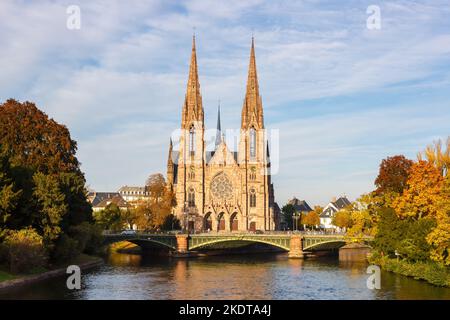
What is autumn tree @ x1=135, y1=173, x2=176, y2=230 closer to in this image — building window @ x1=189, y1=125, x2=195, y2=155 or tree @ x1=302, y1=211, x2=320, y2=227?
building window @ x1=189, y1=125, x2=195, y2=155

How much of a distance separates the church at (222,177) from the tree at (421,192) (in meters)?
68.6

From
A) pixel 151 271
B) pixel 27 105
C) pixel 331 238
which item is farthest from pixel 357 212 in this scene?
pixel 27 105

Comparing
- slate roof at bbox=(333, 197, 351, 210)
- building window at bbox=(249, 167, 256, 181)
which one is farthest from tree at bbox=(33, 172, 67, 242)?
slate roof at bbox=(333, 197, 351, 210)

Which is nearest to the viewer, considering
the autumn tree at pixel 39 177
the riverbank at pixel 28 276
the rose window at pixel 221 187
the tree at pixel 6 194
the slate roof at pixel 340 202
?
the riverbank at pixel 28 276

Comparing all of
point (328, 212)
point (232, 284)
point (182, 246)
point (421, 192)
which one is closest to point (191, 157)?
point (182, 246)

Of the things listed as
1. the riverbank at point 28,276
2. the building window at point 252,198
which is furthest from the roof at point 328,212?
the riverbank at point 28,276

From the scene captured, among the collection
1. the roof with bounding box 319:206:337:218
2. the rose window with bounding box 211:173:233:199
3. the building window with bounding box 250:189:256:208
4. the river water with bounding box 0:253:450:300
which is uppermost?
the rose window with bounding box 211:173:233:199

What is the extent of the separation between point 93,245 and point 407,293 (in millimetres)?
45293

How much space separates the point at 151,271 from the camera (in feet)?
243

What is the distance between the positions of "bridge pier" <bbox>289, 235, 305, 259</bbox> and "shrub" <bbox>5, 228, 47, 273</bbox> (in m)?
47.0

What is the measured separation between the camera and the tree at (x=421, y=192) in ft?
212

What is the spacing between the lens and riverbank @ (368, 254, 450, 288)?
174ft

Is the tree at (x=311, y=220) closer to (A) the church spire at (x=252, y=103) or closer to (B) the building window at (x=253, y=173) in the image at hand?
(B) the building window at (x=253, y=173)
